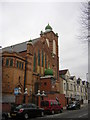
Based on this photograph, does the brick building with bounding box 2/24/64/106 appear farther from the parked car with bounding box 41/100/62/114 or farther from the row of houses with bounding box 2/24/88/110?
the parked car with bounding box 41/100/62/114

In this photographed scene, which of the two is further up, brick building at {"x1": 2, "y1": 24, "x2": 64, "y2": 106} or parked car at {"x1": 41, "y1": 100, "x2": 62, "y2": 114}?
brick building at {"x1": 2, "y1": 24, "x2": 64, "y2": 106}

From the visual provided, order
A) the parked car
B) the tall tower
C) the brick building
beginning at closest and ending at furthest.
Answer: the parked car → the brick building → the tall tower

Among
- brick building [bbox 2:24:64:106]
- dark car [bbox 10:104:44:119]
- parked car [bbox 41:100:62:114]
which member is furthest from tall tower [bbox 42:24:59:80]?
dark car [bbox 10:104:44:119]

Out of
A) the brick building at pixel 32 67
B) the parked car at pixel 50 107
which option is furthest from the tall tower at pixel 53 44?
the parked car at pixel 50 107

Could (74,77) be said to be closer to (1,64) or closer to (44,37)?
(44,37)

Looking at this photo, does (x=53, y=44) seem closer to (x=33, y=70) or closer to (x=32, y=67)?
(x=33, y=70)

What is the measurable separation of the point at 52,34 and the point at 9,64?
20679 mm

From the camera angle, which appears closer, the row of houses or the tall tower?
the row of houses

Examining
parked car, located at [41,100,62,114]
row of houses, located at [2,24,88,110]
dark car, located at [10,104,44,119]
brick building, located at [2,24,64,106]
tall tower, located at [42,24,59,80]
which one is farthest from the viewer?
tall tower, located at [42,24,59,80]

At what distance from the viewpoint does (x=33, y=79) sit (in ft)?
124

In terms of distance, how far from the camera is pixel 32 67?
1487 inches

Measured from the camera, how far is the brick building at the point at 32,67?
32.3m

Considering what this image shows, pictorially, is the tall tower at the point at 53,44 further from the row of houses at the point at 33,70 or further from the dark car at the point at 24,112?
the dark car at the point at 24,112

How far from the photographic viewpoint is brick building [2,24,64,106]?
3234 cm
